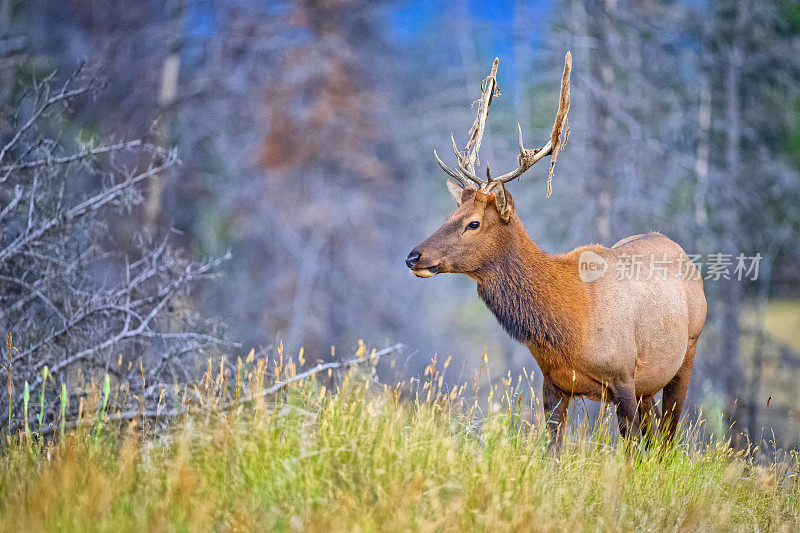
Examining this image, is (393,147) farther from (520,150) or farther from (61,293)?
(520,150)

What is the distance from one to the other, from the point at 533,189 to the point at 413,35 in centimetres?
556

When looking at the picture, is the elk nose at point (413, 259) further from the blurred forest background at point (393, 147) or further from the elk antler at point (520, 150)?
the blurred forest background at point (393, 147)

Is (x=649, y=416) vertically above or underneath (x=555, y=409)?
underneath

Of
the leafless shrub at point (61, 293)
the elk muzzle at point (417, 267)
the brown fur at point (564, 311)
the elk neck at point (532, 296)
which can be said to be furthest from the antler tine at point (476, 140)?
the leafless shrub at point (61, 293)

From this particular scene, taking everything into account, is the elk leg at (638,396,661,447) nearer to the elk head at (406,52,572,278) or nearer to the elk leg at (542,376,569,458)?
the elk leg at (542,376,569,458)

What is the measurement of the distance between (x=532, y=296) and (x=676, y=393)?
1602 millimetres

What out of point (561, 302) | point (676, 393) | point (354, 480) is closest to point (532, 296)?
point (561, 302)

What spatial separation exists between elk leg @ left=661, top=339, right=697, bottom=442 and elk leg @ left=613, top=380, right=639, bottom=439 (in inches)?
33.7

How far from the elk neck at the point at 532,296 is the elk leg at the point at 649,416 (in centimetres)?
72

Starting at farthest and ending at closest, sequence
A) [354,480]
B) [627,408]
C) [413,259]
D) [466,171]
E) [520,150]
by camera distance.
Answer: [466,171], [520,150], [627,408], [413,259], [354,480]

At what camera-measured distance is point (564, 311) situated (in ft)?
16.5

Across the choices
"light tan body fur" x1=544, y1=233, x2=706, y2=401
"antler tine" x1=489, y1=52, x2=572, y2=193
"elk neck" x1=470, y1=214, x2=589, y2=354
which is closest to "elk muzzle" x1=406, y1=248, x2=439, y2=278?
"elk neck" x1=470, y1=214, x2=589, y2=354

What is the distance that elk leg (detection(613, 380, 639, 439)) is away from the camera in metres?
4.95

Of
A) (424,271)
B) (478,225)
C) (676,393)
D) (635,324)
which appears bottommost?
(676,393)
